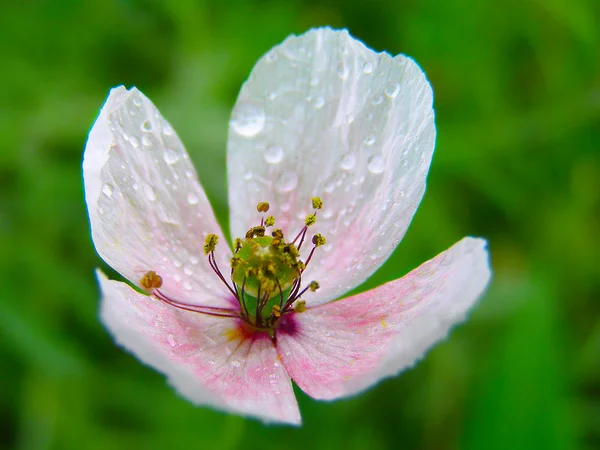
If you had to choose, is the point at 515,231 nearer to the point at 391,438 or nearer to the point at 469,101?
the point at 469,101

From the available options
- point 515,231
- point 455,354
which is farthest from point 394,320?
point 515,231

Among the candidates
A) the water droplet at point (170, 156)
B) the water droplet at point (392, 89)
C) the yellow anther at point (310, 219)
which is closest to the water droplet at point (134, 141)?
the water droplet at point (170, 156)

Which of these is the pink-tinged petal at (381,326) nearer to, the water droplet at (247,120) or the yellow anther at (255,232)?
the yellow anther at (255,232)

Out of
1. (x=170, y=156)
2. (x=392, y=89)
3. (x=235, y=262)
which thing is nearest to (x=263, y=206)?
(x=235, y=262)

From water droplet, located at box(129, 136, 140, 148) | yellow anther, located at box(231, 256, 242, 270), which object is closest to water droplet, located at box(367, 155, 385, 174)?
yellow anther, located at box(231, 256, 242, 270)

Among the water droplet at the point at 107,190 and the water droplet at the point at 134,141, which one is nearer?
the water droplet at the point at 107,190

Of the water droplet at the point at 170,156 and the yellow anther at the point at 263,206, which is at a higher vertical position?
the water droplet at the point at 170,156

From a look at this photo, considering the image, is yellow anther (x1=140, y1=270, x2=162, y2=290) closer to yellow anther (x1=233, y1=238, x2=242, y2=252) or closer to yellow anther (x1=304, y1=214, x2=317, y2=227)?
yellow anther (x1=233, y1=238, x2=242, y2=252)
